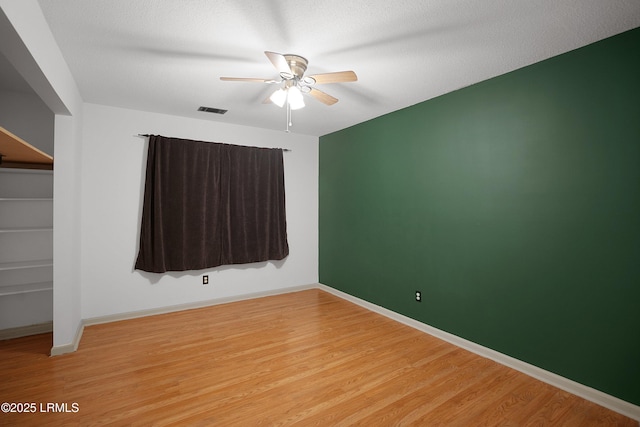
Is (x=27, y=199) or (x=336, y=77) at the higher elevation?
(x=336, y=77)

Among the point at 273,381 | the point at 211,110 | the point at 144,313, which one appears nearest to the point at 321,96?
the point at 211,110

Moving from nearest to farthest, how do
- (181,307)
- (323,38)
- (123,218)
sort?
(323,38)
(123,218)
(181,307)

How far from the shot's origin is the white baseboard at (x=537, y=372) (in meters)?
2.06

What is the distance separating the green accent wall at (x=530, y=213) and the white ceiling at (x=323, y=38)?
299mm

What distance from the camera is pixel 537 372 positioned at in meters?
2.47

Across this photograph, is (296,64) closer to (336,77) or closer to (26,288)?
(336,77)

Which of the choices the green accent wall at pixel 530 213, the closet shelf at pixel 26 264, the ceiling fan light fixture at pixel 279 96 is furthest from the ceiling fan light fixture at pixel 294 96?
the closet shelf at pixel 26 264

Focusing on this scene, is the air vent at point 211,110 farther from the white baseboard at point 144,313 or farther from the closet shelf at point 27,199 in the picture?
the white baseboard at point 144,313

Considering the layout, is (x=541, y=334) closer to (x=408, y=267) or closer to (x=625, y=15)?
(x=408, y=267)

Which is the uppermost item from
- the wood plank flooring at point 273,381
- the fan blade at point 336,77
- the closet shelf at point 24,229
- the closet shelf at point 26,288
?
the fan blade at point 336,77

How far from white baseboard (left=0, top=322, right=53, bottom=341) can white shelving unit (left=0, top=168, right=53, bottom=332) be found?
0.03m

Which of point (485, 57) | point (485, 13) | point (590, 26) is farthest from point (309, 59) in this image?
point (590, 26)

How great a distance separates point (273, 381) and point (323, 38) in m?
2.58

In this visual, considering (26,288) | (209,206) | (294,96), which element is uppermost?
(294,96)
